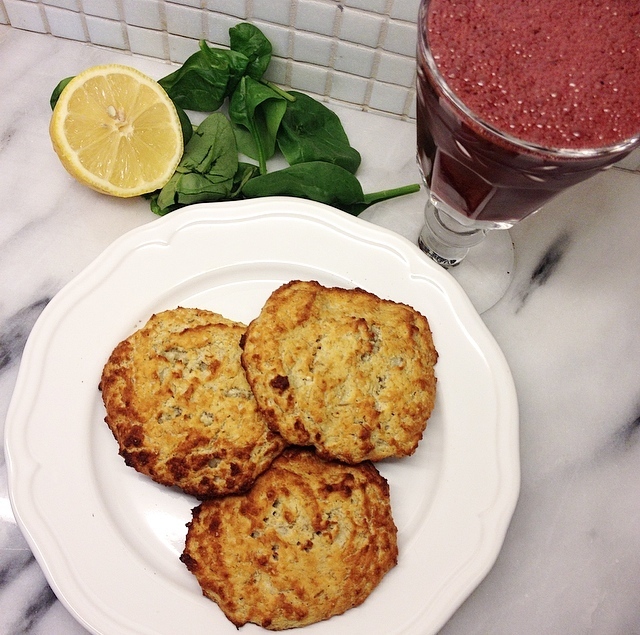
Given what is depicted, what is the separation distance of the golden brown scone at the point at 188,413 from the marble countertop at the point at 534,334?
1.23 ft

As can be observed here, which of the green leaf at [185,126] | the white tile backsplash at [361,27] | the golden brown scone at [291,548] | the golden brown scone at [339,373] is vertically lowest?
the golden brown scone at [291,548]

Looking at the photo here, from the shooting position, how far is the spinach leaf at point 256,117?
1736mm

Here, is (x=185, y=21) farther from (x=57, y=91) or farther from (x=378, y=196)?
(x=378, y=196)

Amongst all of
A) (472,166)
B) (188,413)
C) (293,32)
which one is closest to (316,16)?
(293,32)

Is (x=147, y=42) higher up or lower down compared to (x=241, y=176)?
higher up

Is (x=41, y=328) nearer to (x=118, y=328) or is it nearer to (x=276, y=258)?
(x=118, y=328)

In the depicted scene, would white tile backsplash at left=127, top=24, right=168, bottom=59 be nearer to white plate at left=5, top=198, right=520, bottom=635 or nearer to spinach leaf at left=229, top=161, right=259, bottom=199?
spinach leaf at left=229, top=161, right=259, bottom=199

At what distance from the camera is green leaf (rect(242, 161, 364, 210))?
1677 millimetres

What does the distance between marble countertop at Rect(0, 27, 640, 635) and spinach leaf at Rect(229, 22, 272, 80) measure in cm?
30

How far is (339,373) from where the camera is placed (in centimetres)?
135

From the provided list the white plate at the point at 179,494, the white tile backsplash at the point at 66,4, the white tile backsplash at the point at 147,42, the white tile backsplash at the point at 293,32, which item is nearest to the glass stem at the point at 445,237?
the white plate at the point at 179,494

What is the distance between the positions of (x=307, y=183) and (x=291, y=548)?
0.88m

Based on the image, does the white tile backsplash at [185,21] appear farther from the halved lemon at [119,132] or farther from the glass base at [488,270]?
the glass base at [488,270]

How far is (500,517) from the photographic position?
142 cm
